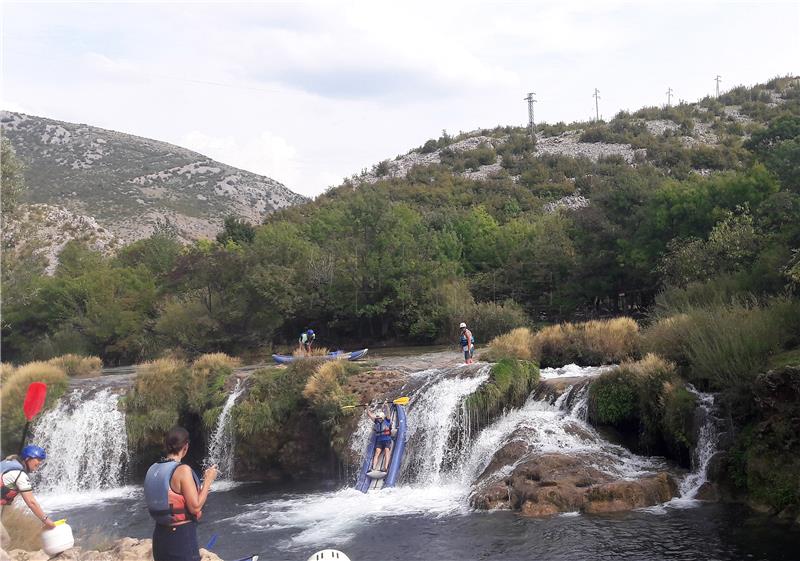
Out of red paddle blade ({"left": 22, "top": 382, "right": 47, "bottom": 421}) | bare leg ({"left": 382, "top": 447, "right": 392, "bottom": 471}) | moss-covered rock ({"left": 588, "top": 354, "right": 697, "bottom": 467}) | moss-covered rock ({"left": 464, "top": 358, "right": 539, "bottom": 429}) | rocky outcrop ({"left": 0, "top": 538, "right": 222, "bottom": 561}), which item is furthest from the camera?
moss-covered rock ({"left": 464, "top": 358, "right": 539, "bottom": 429})

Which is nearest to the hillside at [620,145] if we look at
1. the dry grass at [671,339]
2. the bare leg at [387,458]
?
the dry grass at [671,339]

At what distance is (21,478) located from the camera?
7781 mm

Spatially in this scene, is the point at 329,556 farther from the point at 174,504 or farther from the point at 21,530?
the point at 21,530

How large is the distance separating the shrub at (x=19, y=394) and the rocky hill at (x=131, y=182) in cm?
4587

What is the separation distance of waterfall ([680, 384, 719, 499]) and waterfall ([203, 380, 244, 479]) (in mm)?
11550

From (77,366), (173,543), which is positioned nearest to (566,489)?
(173,543)

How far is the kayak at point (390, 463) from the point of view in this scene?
16.2m

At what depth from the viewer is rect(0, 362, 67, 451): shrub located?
2014 centimetres

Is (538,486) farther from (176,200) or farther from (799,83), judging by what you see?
(176,200)

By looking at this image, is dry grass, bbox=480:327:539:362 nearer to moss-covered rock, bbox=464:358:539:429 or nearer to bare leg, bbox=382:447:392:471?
moss-covered rock, bbox=464:358:539:429

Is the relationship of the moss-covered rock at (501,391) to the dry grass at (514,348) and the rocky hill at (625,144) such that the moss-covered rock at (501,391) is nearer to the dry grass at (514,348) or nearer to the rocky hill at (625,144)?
the dry grass at (514,348)

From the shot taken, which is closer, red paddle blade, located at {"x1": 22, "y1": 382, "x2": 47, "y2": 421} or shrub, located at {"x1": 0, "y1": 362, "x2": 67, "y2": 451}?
red paddle blade, located at {"x1": 22, "y1": 382, "x2": 47, "y2": 421}

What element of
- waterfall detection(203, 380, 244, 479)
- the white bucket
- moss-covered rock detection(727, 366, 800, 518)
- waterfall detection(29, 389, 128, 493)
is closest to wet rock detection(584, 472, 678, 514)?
moss-covered rock detection(727, 366, 800, 518)

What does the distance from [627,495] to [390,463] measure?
5.68 meters
